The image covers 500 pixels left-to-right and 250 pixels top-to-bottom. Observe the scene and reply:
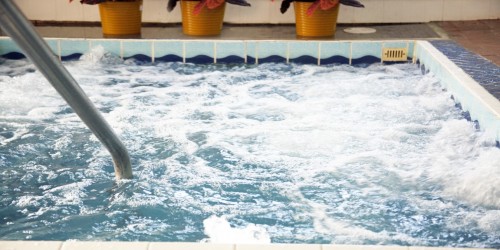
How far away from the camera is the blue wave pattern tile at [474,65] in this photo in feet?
14.0

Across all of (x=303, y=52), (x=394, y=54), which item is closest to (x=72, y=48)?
(x=303, y=52)

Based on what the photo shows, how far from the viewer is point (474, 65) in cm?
478

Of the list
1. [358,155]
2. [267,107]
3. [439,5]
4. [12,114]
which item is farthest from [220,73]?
[439,5]

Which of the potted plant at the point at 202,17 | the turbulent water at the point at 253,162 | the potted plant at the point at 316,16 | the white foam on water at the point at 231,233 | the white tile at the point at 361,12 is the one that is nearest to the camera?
the white foam on water at the point at 231,233

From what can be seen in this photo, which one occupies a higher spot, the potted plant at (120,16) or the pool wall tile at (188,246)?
the potted plant at (120,16)

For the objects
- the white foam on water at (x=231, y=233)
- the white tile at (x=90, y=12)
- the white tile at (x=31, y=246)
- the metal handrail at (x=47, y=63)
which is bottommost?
the white foam on water at (x=231, y=233)

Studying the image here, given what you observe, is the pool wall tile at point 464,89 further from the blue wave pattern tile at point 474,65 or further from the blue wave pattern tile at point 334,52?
the blue wave pattern tile at point 334,52

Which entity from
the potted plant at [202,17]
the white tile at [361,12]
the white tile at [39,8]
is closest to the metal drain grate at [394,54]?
the white tile at [361,12]

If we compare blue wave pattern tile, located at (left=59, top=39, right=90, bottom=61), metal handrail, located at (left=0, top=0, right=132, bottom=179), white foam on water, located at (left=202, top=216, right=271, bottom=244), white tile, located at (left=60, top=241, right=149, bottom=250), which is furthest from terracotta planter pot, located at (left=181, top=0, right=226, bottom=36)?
white tile, located at (left=60, top=241, right=149, bottom=250)

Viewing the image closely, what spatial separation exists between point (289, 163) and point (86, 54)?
2676mm

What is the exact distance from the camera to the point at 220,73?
5.32m

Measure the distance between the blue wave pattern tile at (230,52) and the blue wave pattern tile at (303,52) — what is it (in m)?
0.37

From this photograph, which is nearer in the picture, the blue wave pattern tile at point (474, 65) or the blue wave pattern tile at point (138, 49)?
the blue wave pattern tile at point (474, 65)

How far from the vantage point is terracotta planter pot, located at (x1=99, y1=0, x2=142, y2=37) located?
19.4 ft
